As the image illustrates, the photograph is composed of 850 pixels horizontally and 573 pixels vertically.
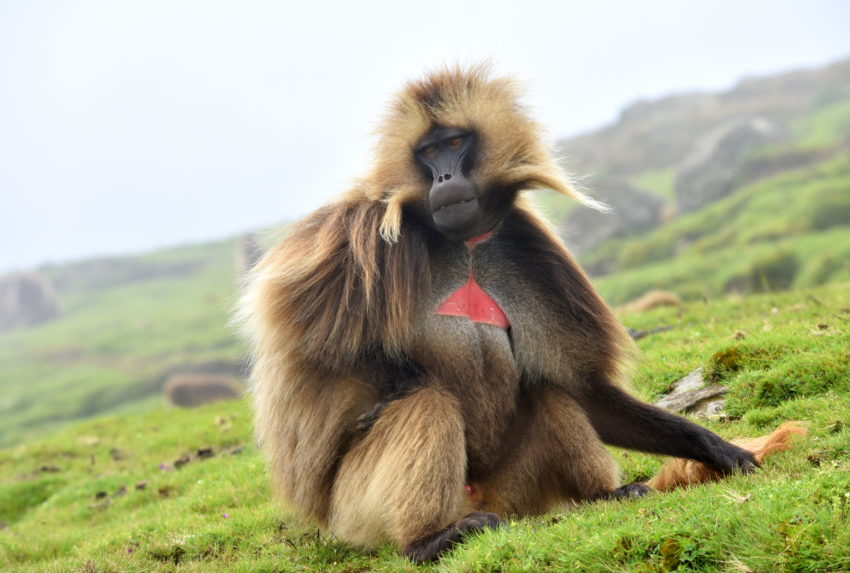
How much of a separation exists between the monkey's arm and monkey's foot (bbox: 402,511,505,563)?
1400 mm

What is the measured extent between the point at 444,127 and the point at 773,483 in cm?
298

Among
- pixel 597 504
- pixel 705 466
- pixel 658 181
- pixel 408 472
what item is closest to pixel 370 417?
pixel 408 472

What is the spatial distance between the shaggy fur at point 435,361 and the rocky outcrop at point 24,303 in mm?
70896

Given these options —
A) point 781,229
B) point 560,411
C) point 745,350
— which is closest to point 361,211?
point 560,411

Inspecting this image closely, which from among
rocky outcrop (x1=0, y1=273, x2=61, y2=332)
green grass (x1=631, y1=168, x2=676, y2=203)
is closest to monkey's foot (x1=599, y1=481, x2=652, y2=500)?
green grass (x1=631, y1=168, x2=676, y2=203)

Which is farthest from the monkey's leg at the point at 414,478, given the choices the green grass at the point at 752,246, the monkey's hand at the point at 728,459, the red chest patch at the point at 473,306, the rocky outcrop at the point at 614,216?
the rocky outcrop at the point at 614,216

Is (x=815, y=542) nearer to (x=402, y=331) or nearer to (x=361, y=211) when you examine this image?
(x=402, y=331)

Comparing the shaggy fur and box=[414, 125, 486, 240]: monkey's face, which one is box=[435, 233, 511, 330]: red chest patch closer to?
the shaggy fur

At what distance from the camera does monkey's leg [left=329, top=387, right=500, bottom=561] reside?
508 cm

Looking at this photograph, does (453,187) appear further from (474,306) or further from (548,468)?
(548,468)

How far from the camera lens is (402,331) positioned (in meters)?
5.53

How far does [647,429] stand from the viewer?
6.02 m

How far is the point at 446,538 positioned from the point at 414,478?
1.25ft

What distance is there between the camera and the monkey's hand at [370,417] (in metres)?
5.50
